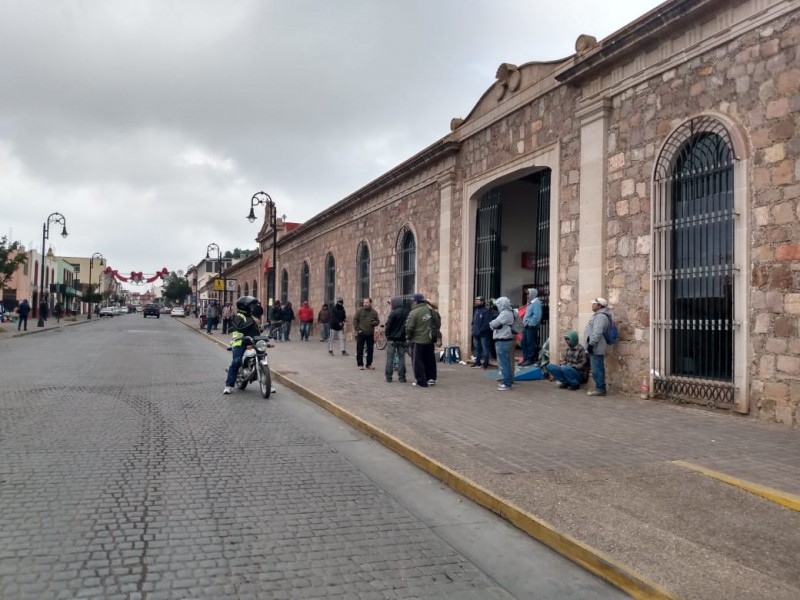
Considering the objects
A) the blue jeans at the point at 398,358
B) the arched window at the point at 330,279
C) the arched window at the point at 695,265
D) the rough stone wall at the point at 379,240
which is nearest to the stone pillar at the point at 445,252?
A: the rough stone wall at the point at 379,240

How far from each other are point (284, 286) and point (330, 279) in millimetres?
10196

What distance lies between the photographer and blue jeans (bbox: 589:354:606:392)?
985cm

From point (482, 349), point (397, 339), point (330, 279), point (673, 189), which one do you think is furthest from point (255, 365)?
point (330, 279)

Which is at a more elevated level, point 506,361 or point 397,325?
point 397,325

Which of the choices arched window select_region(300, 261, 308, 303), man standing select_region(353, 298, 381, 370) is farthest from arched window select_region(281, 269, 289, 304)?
man standing select_region(353, 298, 381, 370)

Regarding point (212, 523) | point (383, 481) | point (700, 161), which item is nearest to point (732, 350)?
point (700, 161)

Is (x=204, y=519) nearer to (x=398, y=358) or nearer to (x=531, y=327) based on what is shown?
(x=398, y=358)

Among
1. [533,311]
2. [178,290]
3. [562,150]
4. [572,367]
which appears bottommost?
[572,367]

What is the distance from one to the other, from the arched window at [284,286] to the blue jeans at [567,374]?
88.1 ft

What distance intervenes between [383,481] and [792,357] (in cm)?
524

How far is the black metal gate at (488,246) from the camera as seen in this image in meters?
14.6

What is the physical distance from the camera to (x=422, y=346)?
1090cm

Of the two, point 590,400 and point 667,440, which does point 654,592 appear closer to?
point 667,440

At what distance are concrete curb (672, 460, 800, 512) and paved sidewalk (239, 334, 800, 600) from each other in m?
0.09
